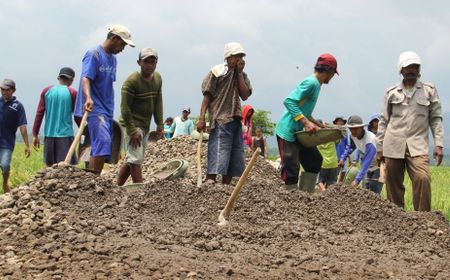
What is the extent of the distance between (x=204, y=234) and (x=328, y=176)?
533 cm

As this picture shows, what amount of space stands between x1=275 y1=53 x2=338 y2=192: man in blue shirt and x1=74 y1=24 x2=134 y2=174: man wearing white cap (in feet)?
5.40

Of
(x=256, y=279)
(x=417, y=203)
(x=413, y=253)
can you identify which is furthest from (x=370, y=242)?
(x=417, y=203)

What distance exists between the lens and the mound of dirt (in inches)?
153

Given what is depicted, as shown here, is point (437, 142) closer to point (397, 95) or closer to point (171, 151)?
point (397, 95)

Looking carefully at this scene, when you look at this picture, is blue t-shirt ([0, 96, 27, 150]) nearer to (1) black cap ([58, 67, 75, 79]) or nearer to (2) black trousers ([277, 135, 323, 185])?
(1) black cap ([58, 67, 75, 79])

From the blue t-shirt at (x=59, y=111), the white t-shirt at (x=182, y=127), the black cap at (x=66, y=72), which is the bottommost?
the white t-shirt at (x=182, y=127)

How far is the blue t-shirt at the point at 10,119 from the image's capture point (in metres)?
8.57

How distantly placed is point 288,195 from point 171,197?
105cm

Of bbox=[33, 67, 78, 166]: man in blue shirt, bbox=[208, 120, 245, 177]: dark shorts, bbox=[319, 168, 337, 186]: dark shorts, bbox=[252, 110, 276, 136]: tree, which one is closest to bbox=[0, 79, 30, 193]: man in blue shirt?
bbox=[33, 67, 78, 166]: man in blue shirt

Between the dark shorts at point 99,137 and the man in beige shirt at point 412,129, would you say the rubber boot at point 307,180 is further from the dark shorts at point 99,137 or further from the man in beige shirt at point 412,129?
the dark shorts at point 99,137

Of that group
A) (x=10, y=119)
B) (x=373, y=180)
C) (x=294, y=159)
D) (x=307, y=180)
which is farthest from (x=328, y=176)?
(x=10, y=119)

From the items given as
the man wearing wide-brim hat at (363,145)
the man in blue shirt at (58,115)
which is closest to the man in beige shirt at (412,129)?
the man wearing wide-brim hat at (363,145)

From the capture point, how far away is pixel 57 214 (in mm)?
4750

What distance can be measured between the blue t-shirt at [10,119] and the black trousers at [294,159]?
3.63 m
